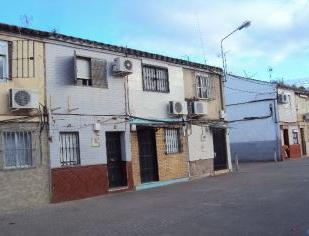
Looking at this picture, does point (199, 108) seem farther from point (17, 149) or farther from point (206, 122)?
point (17, 149)

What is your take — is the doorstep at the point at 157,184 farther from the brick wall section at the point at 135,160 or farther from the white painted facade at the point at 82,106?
the white painted facade at the point at 82,106

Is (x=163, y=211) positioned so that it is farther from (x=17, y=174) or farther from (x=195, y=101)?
(x=195, y=101)

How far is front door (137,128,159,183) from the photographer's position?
2022 centimetres

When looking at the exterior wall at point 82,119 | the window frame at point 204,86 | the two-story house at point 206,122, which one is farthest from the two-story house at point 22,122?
the window frame at point 204,86

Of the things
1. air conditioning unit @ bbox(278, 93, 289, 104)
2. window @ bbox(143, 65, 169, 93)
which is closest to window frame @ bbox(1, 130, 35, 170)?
window @ bbox(143, 65, 169, 93)

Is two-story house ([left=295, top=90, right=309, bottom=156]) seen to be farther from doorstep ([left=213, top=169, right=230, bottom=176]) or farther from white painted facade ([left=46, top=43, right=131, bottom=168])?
white painted facade ([left=46, top=43, right=131, bottom=168])

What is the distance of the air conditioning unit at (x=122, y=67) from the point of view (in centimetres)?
1861

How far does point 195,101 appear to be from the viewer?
75.4 feet

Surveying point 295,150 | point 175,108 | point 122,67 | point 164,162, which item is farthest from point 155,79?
point 295,150

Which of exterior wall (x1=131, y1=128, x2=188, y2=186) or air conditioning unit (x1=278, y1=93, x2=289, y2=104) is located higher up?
air conditioning unit (x1=278, y1=93, x2=289, y2=104)

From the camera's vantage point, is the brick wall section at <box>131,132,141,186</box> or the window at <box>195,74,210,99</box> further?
the window at <box>195,74,210,99</box>

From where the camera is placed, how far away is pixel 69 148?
56.1 ft

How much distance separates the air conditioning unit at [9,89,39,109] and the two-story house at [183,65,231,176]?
9.01 m

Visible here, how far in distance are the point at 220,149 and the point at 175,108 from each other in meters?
5.15
